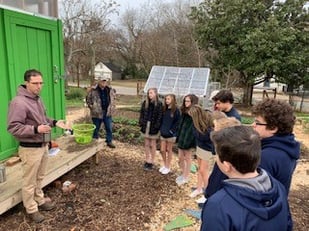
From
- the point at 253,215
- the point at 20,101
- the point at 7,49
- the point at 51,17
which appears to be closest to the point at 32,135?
the point at 20,101

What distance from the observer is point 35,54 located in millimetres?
4309

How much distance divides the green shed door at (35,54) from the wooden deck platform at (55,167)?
1.33 ft

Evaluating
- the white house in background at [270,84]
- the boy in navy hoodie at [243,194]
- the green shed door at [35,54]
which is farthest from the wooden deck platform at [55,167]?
the white house in background at [270,84]

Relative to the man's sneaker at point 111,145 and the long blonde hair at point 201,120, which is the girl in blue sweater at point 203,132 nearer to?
the long blonde hair at point 201,120

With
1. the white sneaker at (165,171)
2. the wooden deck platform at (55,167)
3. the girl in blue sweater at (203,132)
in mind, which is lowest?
the white sneaker at (165,171)

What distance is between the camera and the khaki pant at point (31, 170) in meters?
2.83

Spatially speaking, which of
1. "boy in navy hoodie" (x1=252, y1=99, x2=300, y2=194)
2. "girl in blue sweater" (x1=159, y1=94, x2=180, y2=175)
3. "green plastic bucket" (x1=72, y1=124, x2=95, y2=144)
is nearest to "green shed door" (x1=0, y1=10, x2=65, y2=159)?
"green plastic bucket" (x1=72, y1=124, x2=95, y2=144)

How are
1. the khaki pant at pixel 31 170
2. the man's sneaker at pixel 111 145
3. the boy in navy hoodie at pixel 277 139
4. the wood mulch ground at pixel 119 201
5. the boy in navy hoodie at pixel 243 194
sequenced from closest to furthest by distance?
the boy in navy hoodie at pixel 243 194, the boy in navy hoodie at pixel 277 139, the khaki pant at pixel 31 170, the wood mulch ground at pixel 119 201, the man's sneaker at pixel 111 145

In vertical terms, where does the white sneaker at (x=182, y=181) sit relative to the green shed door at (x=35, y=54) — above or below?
below

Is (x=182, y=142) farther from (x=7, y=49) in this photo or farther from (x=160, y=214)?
(x=7, y=49)

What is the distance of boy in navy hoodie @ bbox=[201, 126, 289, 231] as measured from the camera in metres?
1.20

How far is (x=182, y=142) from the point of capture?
398cm

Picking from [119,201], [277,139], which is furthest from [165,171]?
[277,139]

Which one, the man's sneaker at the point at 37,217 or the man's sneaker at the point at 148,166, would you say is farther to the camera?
the man's sneaker at the point at 148,166
